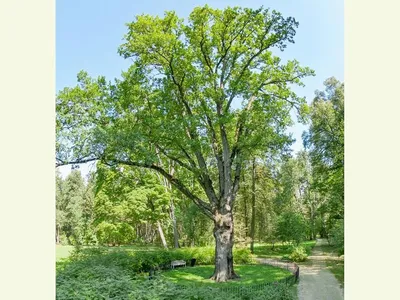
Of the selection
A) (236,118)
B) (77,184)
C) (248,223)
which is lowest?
(248,223)

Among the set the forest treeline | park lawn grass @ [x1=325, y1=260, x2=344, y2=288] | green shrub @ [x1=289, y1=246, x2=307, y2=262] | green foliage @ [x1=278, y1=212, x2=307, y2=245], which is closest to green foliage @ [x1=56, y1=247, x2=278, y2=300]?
the forest treeline

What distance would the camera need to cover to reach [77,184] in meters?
20.1

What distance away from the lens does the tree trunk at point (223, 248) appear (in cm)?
775

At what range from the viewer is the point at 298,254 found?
37.9 ft

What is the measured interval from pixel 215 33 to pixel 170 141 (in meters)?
2.66

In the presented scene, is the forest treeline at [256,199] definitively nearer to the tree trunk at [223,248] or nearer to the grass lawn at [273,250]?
the grass lawn at [273,250]

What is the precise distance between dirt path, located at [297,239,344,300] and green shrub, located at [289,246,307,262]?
1499 mm

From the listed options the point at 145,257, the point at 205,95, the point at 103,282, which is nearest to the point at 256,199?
the point at 145,257

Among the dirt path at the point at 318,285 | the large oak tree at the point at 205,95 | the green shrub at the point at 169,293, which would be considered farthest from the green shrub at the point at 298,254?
the green shrub at the point at 169,293

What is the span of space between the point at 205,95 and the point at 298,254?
6582mm

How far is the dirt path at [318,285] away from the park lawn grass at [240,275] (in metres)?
0.53
